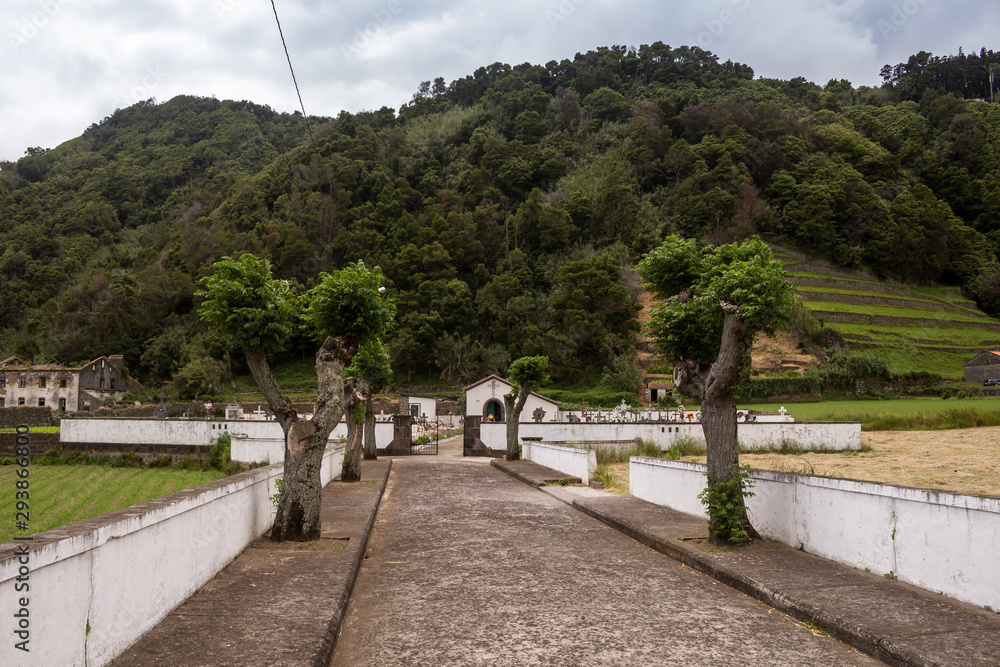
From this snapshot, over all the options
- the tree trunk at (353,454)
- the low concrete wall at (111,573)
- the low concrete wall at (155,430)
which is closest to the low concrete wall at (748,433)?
the low concrete wall at (155,430)

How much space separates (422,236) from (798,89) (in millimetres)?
73237

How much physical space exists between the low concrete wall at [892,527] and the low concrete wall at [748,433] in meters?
15.7

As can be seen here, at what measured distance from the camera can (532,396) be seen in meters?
36.7

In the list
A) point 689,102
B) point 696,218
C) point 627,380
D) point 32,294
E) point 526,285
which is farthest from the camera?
point 689,102

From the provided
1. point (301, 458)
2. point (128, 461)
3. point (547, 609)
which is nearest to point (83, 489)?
point (128, 461)

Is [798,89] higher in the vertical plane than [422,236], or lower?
higher

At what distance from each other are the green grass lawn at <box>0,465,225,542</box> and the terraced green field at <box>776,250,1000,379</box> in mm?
47150

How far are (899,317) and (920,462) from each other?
49.8 meters

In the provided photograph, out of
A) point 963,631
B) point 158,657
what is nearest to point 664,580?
point 963,631

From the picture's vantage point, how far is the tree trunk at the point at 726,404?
7773mm

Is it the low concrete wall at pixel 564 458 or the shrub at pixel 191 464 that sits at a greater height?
the low concrete wall at pixel 564 458

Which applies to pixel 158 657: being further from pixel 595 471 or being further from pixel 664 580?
pixel 595 471

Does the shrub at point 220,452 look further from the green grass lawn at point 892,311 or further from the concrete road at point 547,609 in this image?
the green grass lawn at point 892,311

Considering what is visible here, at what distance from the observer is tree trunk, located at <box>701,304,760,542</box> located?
7773 millimetres
